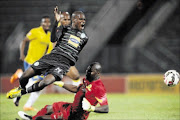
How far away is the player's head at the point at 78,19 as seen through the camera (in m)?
7.11

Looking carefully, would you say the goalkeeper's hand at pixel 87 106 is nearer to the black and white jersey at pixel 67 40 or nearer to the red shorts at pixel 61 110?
the red shorts at pixel 61 110

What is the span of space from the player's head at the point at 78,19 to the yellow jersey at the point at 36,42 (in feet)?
8.82

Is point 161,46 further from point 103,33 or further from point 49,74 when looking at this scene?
point 49,74

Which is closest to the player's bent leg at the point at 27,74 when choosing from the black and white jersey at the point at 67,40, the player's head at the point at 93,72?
the black and white jersey at the point at 67,40

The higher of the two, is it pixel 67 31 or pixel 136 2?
pixel 136 2

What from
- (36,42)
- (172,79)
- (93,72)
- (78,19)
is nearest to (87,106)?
(93,72)

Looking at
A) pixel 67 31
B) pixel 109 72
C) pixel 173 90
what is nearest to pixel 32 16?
pixel 109 72

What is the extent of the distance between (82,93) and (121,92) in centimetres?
930

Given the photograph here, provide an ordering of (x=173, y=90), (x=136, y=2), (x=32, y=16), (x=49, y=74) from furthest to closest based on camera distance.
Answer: (x=32, y=16) < (x=136, y=2) < (x=173, y=90) < (x=49, y=74)

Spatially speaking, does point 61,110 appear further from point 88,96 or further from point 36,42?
point 36,42

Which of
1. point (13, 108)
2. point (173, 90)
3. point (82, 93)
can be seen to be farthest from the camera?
point (173, 90)

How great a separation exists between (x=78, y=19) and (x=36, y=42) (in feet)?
9.83

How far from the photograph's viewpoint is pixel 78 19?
7125 mm

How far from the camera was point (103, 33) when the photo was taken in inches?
667
